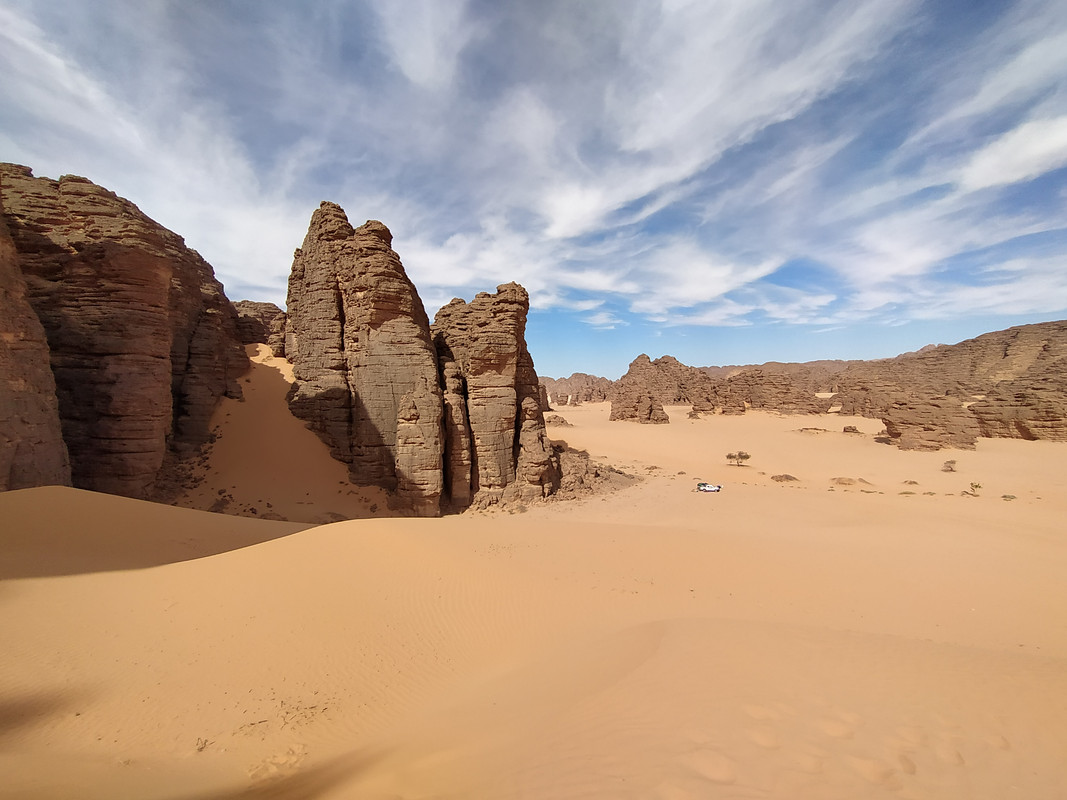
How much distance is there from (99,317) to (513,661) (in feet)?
49.2

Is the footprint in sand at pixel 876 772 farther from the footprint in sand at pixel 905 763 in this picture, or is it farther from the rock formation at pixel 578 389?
the rock formation at pixel 578 389

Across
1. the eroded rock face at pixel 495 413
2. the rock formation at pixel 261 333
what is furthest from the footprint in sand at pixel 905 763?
the rock formation at pixel 261 333

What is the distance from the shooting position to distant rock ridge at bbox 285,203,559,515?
15.5 meters

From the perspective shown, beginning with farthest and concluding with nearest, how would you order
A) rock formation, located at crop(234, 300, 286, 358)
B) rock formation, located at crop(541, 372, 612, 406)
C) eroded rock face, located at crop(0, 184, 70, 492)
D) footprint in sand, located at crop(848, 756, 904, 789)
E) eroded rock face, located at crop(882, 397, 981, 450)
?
rock formation, located at crop(541, 372, 612, 406)
eroded rock face, located at crop(882, 397, 981, 450)
rock formation, located at crop(234, 300, 286, 358)
eroded rock face, located at crop(0, 184, 70, 492)
footprint in sand, located at crop(848, 756, 904, 789)

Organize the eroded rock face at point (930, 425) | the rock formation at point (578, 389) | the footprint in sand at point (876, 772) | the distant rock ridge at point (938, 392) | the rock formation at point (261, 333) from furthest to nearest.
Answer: the rock formation at point (578, 389) < the distant rock ridge at point (938, 392) < the eroded rock face at point (930, 425) < the rock formation at point (261, 333) < the footprint in sand at point (876, 772)

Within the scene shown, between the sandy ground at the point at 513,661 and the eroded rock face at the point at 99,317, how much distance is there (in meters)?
4.74

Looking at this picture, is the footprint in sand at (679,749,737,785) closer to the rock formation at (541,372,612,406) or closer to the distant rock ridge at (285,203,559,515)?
the distant rock ridge at (285,203,559,515)

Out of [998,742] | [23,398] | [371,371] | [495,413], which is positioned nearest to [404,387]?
[371,371]

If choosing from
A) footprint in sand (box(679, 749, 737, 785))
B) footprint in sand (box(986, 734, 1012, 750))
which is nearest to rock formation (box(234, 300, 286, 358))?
footprint in sand (box(679, 749, 737, 785))

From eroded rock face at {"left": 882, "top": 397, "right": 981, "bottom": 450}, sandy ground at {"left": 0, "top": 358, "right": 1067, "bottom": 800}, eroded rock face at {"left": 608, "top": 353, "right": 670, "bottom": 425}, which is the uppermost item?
eroded rock face at {"left": 608, "top": 353, "right": 670, "bottom": 425}

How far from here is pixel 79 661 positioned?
183 inches

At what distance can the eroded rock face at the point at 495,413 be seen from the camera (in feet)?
52.9

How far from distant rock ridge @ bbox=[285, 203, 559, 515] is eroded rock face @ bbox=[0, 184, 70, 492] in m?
7.45

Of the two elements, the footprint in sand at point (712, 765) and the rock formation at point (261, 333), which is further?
the rock formation at point (261, 333)
